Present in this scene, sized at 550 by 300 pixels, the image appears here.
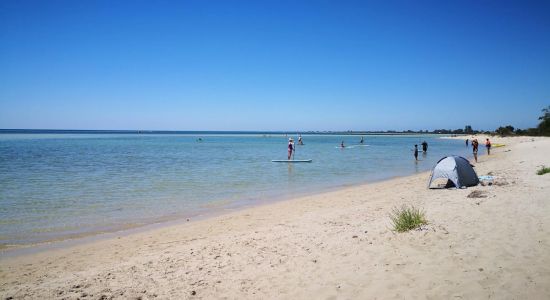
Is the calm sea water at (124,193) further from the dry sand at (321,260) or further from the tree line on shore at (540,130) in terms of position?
the tree line on shore at (540,130)

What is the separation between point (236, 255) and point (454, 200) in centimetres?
714

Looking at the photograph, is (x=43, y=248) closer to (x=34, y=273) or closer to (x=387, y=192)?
(x=34, y=273)

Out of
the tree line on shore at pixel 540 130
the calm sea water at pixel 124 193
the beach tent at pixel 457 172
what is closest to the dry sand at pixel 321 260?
the calm sea water at pixel 124 193

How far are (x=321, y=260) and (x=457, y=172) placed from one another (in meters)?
9.30

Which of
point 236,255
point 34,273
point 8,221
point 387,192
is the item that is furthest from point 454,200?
point 8,221

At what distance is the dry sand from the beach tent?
296 centimetres

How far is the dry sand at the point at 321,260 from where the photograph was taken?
15.6 feet

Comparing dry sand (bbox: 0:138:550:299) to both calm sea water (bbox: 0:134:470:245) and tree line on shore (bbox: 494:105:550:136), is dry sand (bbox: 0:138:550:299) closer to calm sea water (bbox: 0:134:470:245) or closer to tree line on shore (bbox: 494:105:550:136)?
calm sea water (bbox: 0:134:470:245)

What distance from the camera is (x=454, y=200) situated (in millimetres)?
10094

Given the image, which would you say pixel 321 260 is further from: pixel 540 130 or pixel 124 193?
pixel 540 130

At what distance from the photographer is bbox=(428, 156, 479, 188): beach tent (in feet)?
41.7

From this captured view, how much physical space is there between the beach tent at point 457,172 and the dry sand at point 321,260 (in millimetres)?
2960

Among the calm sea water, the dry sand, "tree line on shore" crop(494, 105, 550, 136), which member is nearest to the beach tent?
the dry sand

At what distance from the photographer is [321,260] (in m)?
5.91
